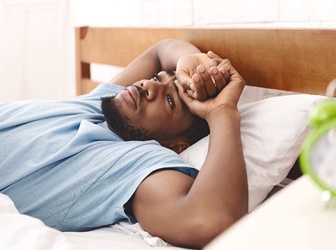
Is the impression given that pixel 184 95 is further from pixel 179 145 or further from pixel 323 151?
pixel 323 151

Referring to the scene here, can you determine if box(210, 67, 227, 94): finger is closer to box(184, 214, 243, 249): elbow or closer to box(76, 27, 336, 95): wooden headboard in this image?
box(76, 27, 336, 95): wooden headboard

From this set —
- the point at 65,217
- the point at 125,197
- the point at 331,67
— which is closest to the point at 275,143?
the point at 331,67

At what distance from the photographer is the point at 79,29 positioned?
86.1 inches

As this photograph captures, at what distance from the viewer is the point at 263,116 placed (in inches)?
44.6

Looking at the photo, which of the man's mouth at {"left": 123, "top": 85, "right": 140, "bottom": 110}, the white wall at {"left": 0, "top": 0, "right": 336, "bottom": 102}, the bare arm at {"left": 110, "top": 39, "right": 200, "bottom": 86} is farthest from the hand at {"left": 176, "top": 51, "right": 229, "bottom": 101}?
the white wall at {"left": 0, "top": 0, "right": 336, "bottom": 102}

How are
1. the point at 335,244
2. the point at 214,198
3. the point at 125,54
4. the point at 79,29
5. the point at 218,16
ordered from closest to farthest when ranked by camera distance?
1. the point at 335,244
2. the point at 214,198
3. the point at 218,16
4. the point at 125,54
5. the point at 79,29

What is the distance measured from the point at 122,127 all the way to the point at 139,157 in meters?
0.24

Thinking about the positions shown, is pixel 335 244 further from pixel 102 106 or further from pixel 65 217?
pixel 102 106

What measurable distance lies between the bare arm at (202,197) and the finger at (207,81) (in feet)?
0.30

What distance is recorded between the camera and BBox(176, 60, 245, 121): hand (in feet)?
3.80

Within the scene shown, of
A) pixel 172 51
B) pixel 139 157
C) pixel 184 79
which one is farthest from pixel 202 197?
pixel 172 51

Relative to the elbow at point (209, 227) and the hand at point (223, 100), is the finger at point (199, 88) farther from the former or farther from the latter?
the elbow at point (209, 227)

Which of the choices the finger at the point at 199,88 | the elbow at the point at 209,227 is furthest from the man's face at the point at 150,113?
the elbow at the point at 209,227

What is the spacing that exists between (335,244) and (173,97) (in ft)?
2.99
